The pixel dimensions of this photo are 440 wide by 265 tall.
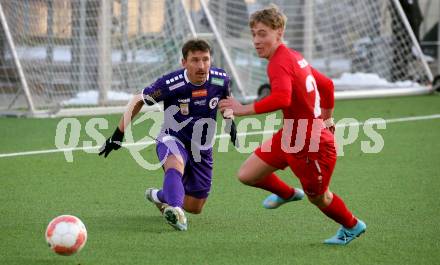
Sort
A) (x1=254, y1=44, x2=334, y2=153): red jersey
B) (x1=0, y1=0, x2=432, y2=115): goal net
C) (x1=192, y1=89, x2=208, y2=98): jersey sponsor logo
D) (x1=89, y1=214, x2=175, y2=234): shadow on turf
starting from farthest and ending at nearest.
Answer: (x1=0, y1=0, x2=432, y2=115): goal net → (x1=192, y1=89, x2=208, y2=98): jersey sponsor logo → (x1=89, y1=214, x2=175, y2=234): shadow on turf → (x1=254, y1=44, x2=334, y2=153): red jersey

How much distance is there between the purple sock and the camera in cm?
597

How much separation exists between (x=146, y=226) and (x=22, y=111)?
738 centimetres

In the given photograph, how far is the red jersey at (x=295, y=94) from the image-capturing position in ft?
17.3

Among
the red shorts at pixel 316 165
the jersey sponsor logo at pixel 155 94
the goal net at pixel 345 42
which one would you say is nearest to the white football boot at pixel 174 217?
the red shorts at pixel 316 165

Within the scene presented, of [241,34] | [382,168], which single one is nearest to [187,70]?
[382,168]

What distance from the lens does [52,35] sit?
13094mm

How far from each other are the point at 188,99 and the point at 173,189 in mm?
756

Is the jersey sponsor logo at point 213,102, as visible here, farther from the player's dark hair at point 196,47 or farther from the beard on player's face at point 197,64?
the player's dark hair at point 196,47

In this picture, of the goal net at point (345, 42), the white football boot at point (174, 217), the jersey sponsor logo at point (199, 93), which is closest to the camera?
the white football boot at point (174, 217)

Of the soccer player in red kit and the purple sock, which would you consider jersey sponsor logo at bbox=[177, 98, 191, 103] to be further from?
the soccer player in red kit

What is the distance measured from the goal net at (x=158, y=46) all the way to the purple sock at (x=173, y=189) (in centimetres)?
691

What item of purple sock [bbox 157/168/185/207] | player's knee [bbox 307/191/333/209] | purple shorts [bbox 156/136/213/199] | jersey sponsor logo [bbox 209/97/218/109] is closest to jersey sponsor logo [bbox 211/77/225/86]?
jersey sponsor logo [bbox 209/97/218/109]

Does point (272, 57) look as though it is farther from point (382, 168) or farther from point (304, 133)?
point (382, 168)

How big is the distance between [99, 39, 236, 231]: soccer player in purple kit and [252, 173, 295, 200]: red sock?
0.55 meters
